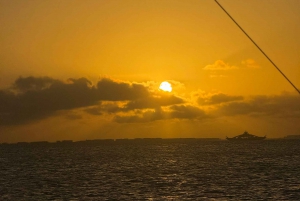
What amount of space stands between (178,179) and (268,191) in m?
22.5

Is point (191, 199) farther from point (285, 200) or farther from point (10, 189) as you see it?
point (10, 189)

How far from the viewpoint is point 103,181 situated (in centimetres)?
8338

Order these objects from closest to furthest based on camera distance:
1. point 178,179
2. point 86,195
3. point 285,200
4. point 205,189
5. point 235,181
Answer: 1. point 285,200
2. point 86,195
3. point 205,189
4. point 235,181
5. point 178,179

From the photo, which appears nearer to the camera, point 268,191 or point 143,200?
point 143,200

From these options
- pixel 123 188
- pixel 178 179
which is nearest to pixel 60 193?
pixel 123 188

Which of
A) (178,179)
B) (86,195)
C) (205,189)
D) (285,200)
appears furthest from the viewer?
(178,179)

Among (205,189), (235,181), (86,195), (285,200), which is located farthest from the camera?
(235,181)

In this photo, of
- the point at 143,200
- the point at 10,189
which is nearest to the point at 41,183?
the point at 10,189

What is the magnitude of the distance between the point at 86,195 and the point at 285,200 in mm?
25159

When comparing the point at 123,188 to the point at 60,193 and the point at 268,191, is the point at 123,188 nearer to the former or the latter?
the point at 60,193

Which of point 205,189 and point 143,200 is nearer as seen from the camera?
point 143,200

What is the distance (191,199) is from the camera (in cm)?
5909

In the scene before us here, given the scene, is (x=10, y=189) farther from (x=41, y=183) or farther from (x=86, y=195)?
(x=86, y=195)

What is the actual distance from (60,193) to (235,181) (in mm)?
28809
